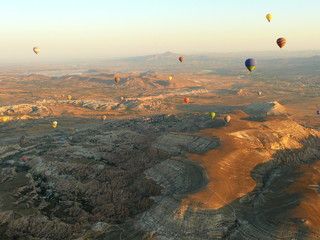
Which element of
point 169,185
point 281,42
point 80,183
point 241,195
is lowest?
point 80,183

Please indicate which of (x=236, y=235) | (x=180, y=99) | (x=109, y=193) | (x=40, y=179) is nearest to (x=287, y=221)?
(x=236, y=235)

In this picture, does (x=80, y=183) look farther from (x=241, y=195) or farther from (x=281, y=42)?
(x=281, y=42)

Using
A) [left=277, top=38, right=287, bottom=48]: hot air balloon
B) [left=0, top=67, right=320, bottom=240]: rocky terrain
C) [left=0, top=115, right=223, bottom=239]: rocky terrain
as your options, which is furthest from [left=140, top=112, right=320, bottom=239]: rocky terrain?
[left=277, top=38, right=287, bottom=48]: hot air balloon

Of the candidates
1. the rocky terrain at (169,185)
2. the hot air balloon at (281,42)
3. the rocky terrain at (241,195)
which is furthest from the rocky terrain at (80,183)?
the hot air balloon at (281,42)

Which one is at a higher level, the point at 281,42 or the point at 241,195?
the point at 281,42

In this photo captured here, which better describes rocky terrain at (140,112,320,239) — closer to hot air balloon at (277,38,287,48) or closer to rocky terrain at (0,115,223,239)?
A: rocky terrain at (0,115,223,239)

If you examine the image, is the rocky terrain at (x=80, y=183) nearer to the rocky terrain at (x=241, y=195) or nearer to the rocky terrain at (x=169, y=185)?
the rocky terrain at (x=169, y=185)

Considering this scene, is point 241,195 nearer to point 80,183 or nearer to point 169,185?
point 169,185

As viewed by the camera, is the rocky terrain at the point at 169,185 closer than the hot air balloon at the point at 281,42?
Yes

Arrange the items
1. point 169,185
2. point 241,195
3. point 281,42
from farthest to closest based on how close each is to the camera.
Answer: point 281,42, point 169,185, point 241,195

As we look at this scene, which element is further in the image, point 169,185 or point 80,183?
point 80,183

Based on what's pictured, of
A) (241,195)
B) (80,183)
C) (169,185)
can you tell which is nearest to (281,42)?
(241,195)

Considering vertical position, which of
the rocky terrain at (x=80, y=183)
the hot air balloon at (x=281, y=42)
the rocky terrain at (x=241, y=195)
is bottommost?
the rocky terrain at (x=80, y=183)

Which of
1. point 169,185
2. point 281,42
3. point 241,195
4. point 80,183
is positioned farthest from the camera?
point 281,42
